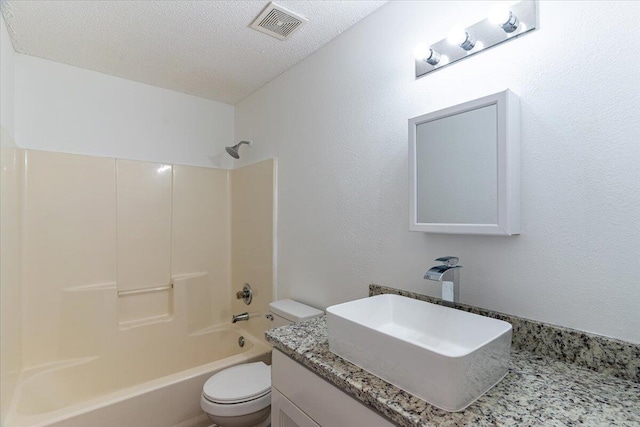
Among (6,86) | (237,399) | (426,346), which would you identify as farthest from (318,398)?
(6,86)

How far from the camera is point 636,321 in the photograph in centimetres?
83

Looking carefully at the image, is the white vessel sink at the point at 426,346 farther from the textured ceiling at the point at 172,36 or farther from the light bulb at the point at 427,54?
the textured ceiling at the point at 172,36

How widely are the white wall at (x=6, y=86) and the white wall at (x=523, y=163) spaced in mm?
1618

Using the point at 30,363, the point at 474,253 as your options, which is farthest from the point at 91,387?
the point at 474,253

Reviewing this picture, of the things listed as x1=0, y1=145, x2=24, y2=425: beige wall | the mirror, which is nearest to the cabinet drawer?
the mirror

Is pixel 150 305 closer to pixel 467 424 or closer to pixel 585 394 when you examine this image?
pixel 467 424

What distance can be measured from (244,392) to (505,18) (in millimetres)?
1972

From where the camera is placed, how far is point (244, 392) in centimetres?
163

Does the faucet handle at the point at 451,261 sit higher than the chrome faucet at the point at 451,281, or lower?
higher

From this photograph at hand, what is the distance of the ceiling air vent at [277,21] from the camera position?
5.06ft

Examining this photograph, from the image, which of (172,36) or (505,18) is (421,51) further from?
(172,36)

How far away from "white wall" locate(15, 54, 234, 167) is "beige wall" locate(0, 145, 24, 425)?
0.27 m

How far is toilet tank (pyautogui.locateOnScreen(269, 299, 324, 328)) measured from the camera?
5.76 feet

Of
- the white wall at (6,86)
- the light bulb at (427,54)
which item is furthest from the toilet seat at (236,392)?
the light bulb at (427,54)
